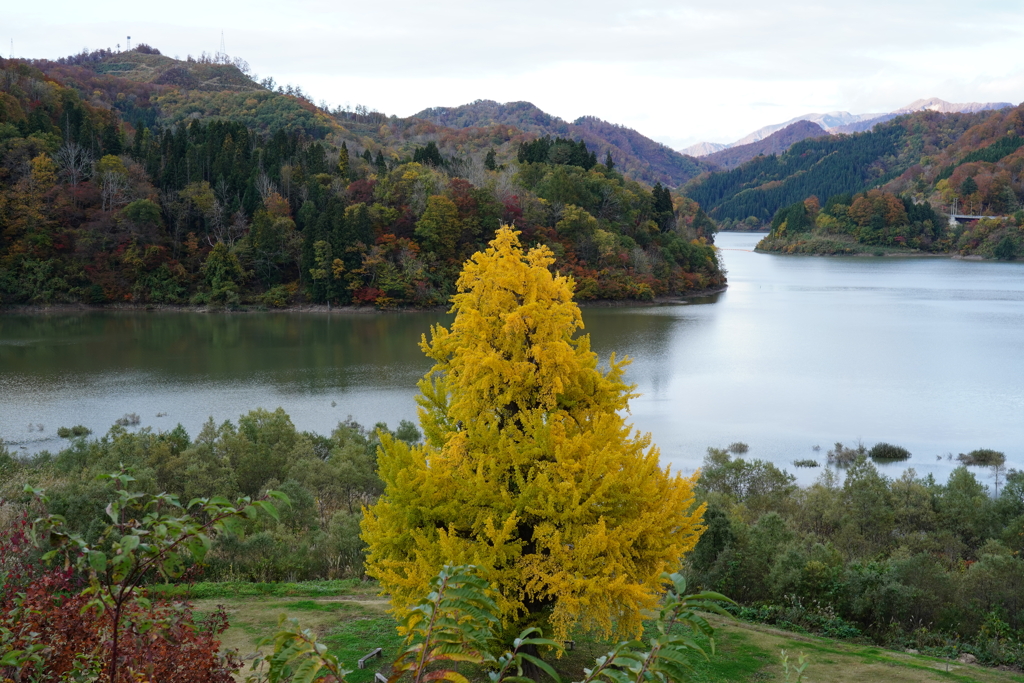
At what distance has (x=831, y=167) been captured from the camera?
126062mm

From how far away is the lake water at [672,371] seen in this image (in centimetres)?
1994

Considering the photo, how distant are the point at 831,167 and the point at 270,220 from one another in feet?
350

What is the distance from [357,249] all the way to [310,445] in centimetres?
2964

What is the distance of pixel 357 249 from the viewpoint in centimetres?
4353

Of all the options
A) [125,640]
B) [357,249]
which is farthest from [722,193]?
[125,640]

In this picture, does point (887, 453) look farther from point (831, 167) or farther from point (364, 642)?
point (831, 167)

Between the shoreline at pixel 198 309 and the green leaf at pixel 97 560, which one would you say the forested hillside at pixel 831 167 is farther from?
the green leaf at pixel 97 560

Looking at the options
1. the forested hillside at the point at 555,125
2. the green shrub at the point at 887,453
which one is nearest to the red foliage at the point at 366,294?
the green shrub at the point at 887,453

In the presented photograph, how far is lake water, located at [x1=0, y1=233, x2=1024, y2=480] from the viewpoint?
65.4ft

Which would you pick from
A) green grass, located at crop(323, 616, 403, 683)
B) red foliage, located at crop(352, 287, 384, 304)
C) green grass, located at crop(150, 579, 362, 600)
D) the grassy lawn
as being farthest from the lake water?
green grass, located at crop(323, 616, 403, 683)

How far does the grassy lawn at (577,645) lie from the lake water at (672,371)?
868 cm

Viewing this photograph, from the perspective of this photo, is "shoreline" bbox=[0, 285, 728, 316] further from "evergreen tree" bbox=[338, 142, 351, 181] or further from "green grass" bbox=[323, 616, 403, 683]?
"green grass" bbox=[323, 616, 403, 683]

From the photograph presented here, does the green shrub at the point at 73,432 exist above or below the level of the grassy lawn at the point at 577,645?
below

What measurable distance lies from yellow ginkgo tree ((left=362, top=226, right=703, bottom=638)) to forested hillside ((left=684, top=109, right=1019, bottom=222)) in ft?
398
